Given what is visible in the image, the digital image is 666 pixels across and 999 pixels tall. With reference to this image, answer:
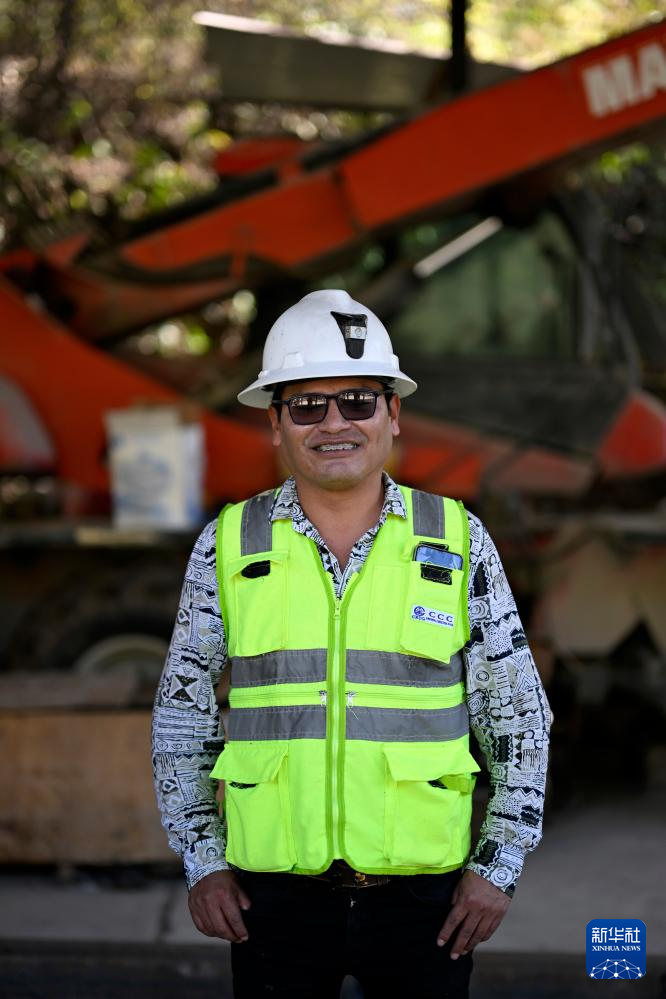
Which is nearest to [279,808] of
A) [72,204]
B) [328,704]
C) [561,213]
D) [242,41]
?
[328,704]

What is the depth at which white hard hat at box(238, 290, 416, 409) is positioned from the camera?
2.05 metres

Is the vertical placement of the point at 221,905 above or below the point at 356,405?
below

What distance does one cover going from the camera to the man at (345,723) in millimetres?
1908

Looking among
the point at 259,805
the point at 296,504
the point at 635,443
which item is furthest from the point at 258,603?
the point at 635,443

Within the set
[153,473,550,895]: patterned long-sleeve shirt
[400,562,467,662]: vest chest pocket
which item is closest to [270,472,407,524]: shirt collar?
[153,473,550,895]: patterned long-sleeve shirt

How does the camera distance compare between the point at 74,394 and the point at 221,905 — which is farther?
the point at 74,394

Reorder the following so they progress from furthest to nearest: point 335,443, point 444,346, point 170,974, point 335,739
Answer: point 444,346, point 170,974, point 335,443, point 335,739

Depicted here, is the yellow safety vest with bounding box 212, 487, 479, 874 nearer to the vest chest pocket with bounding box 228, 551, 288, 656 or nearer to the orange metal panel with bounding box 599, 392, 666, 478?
the vest chest pocket with bounding box 228, 551, 288, 656

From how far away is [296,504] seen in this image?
2.08 meters

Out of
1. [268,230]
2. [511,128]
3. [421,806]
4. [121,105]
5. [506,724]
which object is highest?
[121,105]

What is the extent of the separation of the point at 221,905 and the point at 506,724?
54 cm

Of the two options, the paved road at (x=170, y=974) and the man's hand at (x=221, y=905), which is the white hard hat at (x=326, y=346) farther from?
the paved road at (x=170, y=974)

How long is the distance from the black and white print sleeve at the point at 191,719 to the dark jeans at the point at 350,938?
135 millimetres

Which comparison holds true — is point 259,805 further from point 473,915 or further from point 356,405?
point 356,405
